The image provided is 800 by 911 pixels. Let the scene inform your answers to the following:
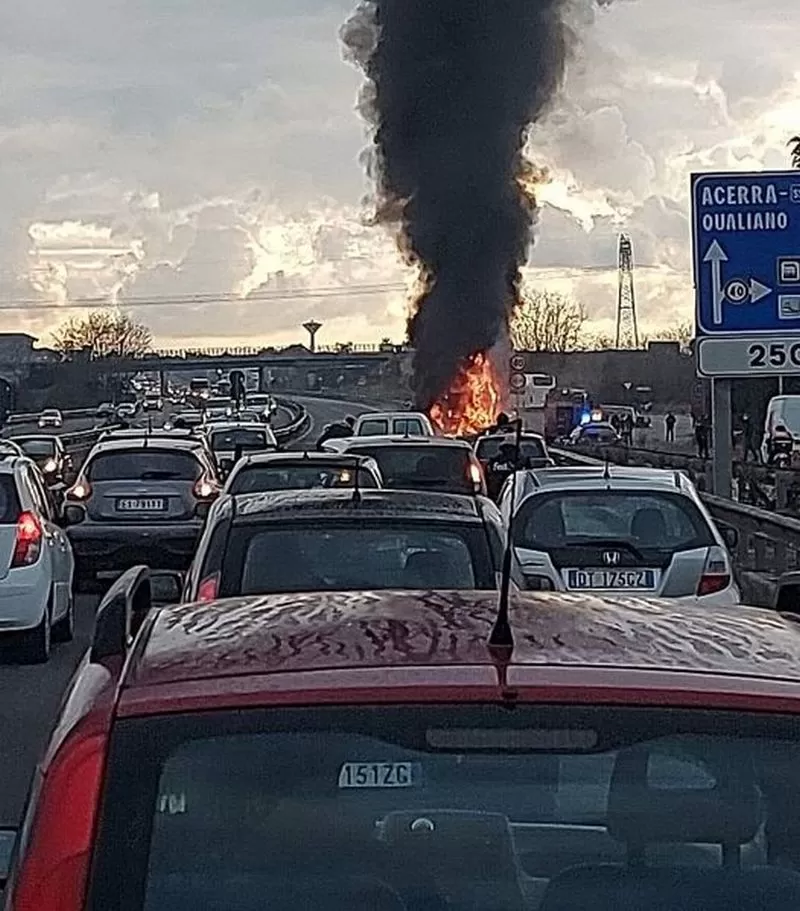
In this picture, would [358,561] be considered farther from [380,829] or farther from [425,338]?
[425,338]

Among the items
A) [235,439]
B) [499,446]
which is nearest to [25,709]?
[499,446]

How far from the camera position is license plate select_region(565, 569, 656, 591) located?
45.4 ft

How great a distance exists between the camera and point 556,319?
464 ft

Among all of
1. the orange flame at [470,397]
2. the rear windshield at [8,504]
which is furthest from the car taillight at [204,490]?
the orange flame at [470,397]

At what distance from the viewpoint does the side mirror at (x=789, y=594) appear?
15.0 ft

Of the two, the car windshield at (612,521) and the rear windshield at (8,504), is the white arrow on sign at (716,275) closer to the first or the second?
the car windshield at (612,521)

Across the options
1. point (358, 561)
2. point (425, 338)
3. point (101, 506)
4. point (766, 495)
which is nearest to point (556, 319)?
point (425, 338)

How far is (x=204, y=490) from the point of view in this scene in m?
22.0

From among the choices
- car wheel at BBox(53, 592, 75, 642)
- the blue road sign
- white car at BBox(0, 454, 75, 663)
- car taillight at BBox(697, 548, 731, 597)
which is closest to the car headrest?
car taillight at BBox(697, 548, 731, 597)

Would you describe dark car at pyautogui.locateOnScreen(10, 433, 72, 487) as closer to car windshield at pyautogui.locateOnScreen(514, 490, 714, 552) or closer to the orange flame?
the orange flame

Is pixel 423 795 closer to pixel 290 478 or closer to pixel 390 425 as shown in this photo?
pixel 290 478

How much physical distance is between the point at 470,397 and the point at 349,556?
167ft

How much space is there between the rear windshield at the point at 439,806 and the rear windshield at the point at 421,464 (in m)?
18.5

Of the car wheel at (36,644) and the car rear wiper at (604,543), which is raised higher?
the car rear wiper at (604,543)
